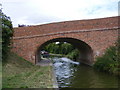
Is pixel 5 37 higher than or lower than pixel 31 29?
lower

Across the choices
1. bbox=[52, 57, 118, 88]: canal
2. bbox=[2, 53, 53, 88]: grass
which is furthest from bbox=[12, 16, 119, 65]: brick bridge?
bbox=[2, 53, 53, 88]: grass

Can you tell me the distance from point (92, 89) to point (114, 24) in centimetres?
859

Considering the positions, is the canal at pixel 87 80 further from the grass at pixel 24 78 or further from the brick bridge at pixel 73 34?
the brick bridge at pixel 73 34

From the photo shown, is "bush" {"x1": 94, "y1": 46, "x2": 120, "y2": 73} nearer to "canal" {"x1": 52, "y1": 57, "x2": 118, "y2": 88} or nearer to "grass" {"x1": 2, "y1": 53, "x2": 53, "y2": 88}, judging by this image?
"canal" {"x1": 52, "y1": 57, "x2": 118, "y2": 88}

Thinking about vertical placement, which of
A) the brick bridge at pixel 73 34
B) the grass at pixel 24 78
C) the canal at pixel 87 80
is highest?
the brick bridge at pixel 73 34

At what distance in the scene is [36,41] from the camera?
46.0ft

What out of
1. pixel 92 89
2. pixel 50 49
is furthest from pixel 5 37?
pixel 50 49

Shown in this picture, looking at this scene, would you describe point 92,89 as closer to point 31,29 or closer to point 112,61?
point 112,61

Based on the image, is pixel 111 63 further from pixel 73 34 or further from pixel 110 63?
pixel 73 34

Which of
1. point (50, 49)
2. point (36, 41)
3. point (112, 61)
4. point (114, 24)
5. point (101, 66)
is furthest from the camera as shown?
point (50, 49)

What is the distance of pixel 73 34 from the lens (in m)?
13.4

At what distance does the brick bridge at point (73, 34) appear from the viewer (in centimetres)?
1309

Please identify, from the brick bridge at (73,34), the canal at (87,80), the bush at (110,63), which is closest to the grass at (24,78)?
the canal at (87,80)

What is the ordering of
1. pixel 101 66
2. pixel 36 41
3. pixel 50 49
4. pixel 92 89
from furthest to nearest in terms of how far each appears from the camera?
1. pixel 50 49
2. pixel 36 41
3. pixel 101 66
4. pixel 92 89
